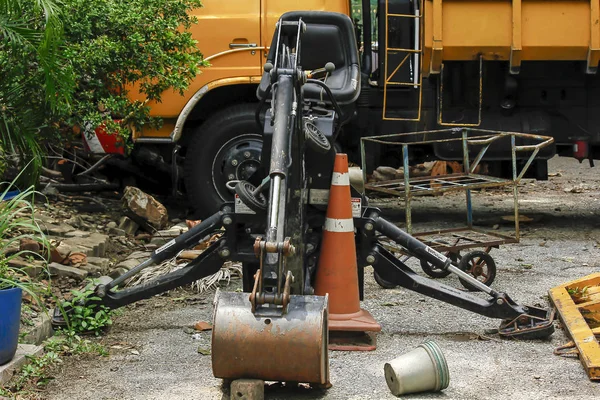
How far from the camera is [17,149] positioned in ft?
19.8

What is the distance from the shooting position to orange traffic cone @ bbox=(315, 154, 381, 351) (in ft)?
16.7

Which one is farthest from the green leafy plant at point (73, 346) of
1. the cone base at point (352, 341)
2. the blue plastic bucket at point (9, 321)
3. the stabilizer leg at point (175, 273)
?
the cone base at point (352, 341)

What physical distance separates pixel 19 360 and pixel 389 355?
1986 millimetres

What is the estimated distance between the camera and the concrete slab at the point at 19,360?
14.3 ft

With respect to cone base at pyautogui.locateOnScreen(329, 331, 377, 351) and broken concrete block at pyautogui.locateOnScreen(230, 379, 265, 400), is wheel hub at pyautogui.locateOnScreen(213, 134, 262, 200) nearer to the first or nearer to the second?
cone base at pyautogui.locateOnScreen(329, 331, 377, 351)

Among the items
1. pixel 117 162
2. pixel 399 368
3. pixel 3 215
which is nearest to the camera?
pixel 399 368

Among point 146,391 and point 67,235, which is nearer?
point 146,391

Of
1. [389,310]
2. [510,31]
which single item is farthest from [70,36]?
[510,31]

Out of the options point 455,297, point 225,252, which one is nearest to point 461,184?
point 455,297

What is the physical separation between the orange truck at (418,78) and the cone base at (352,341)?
153 inches

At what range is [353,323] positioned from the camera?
5.08 m

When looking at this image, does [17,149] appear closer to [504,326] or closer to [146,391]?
[146,391]

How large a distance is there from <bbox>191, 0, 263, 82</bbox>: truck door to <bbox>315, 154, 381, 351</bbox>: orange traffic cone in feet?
11.9

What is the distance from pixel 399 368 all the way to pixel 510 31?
17.0 ft
